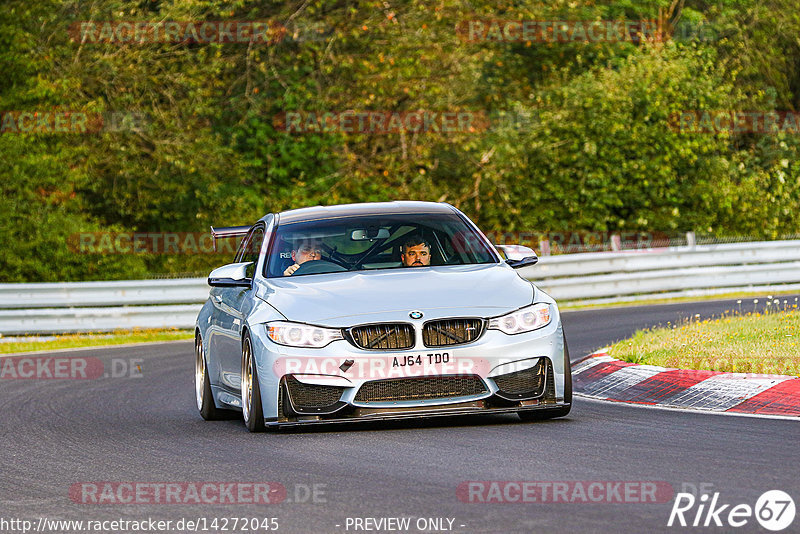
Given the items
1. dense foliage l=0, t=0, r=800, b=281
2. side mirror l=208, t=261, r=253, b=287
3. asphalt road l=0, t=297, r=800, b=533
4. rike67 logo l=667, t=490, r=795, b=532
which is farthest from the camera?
dense foliage l=0, t=0, r=800, b=281

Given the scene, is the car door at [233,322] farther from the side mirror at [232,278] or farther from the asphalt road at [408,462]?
the asphalt road at [408,462]

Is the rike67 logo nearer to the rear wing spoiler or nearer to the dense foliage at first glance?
the rear wing spoiler

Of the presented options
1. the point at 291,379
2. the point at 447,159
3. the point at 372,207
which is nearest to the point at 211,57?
the point at 447,159

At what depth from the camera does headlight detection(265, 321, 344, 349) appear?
930cm

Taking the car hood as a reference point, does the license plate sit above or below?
below

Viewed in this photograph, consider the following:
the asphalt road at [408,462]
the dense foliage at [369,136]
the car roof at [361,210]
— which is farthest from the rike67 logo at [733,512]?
the dense foliage at [369,136]

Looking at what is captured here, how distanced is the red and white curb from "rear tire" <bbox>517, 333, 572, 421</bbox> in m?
1.04

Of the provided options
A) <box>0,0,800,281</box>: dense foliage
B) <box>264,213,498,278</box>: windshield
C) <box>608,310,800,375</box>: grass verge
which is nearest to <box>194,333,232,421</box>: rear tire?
<box>264,213,498,278</box>: windshield

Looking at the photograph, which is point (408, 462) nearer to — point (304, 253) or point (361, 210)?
point (304, 253)

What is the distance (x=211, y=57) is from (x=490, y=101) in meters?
9.73

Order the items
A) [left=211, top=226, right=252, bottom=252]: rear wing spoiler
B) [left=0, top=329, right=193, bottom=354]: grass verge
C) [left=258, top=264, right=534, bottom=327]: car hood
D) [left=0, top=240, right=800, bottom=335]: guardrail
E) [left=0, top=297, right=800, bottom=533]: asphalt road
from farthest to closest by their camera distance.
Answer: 1. [left=0, top=240, right=800, bottom=335]: guardrail
2. [left=0, top=329, right=193, bottom=354]: grass verge
3. [left=211, top=226, right=252, bottom=252]: rear wing spoiler
4. [left=258, top=264, right=534, bottom=327]: car hood
5. [left=0, top=297, right=800, bottom=533]: asphalt road

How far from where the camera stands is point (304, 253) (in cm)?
1068

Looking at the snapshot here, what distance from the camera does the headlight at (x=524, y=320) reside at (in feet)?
31.0

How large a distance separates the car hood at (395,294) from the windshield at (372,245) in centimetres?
34
